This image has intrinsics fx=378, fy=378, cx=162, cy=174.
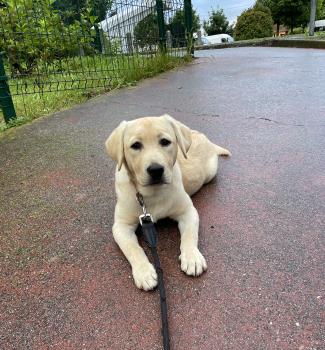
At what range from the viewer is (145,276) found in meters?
1.90

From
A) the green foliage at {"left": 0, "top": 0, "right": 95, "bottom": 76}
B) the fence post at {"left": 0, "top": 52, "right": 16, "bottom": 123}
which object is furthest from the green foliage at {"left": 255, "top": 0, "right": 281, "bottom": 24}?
the fence post at {"left": 0, "top": 52, "right": 16, "bottom": 123}

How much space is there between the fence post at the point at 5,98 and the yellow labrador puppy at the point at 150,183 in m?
3.01

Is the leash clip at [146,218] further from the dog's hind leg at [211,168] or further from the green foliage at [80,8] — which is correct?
the green foliage at [80,8]

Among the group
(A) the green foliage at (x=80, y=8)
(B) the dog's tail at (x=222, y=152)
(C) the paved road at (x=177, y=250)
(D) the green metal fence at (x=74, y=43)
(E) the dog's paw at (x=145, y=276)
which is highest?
(A) the green foliage at (x=80, y=8)

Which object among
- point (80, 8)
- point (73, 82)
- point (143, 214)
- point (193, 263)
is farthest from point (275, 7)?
point (193, 263)

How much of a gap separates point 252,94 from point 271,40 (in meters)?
9.16

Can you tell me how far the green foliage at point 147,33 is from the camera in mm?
7457

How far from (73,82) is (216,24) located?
2988cm

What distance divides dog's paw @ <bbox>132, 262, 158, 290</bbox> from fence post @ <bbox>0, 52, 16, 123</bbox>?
3.62 meters

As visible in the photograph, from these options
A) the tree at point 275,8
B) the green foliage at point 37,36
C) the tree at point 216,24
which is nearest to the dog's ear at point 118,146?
the green foliage at point 37,36

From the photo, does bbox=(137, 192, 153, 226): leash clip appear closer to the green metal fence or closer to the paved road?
the paved road

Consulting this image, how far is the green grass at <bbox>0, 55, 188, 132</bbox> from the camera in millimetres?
5562

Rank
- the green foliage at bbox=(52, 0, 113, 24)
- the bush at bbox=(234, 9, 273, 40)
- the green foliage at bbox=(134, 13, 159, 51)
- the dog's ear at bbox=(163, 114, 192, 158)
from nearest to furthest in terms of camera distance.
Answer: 1. the dog's ear at bbox=(163, 114, 192, 158)
2. the green foliage at bbox=(52, 0, 113, 24)
3. the green foliage at bbox=(134, 13, 159, 51)
4. the bush at bbox=(234, 9, 273, 40)

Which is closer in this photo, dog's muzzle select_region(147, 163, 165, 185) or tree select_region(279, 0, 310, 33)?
dog's muzzle select_region(147, 163, 165, 185)
